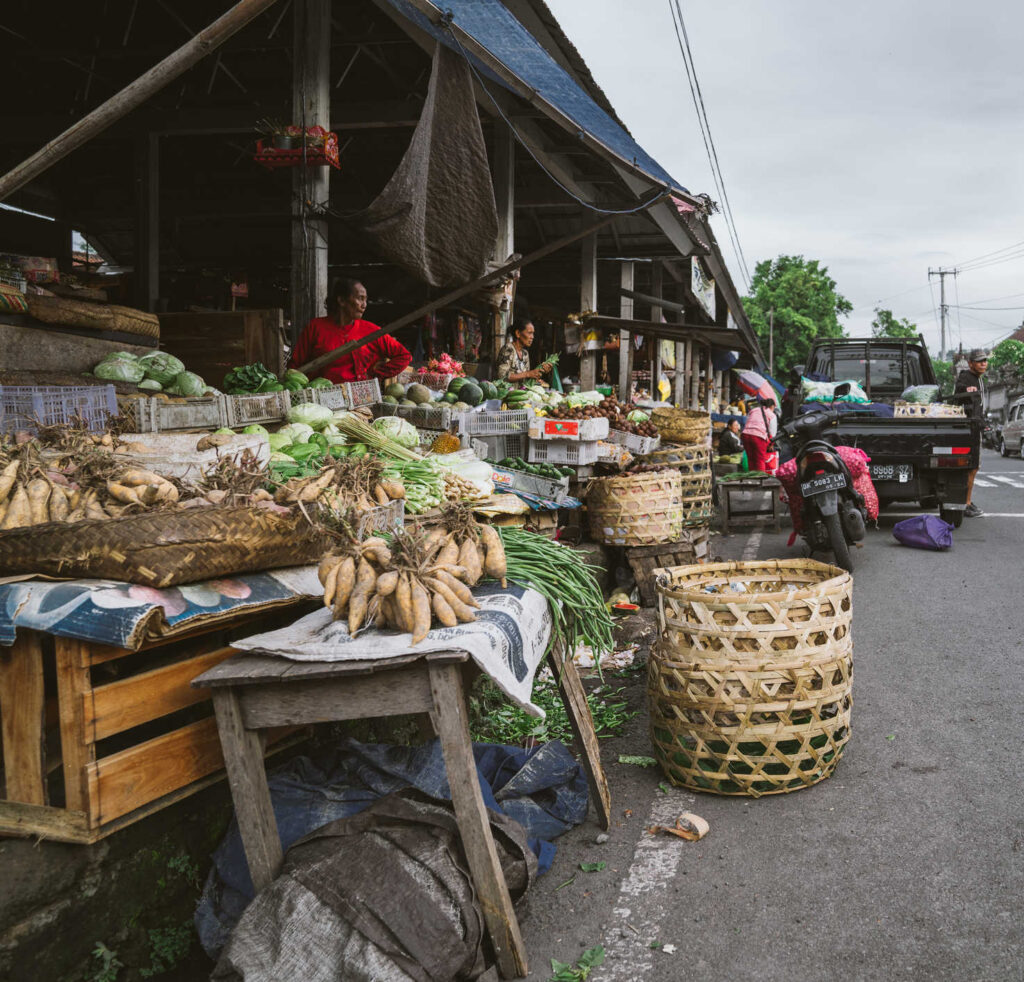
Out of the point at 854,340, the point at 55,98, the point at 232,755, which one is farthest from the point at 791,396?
the point at 232,755

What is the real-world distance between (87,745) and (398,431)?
13.1 feet

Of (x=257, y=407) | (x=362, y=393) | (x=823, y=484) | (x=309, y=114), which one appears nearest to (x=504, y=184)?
(x=309, y=114)

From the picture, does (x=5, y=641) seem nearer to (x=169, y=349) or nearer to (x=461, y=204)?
(x=461, y=204)

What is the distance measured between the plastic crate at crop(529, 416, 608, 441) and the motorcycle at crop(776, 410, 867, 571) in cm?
205

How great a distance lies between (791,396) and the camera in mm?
12680

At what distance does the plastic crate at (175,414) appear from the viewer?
183 inches

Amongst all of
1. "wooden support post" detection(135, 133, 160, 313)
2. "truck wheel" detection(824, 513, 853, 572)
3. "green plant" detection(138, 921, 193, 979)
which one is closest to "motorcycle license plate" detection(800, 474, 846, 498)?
"truck wheel" detection(824, 513, 853, 572)

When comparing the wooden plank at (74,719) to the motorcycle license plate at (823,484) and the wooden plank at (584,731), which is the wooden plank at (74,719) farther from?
the motorcycle license plate at (823,484)

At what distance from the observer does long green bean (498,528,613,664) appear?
11.0 ft

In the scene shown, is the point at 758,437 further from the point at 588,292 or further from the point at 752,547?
the point at 752,547

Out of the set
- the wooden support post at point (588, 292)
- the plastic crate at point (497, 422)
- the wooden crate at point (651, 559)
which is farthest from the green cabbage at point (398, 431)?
the wooden support post at point (588, 292)

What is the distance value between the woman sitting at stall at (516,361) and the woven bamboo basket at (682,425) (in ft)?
6.83

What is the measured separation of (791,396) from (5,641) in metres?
11.9

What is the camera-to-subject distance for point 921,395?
520 inches
